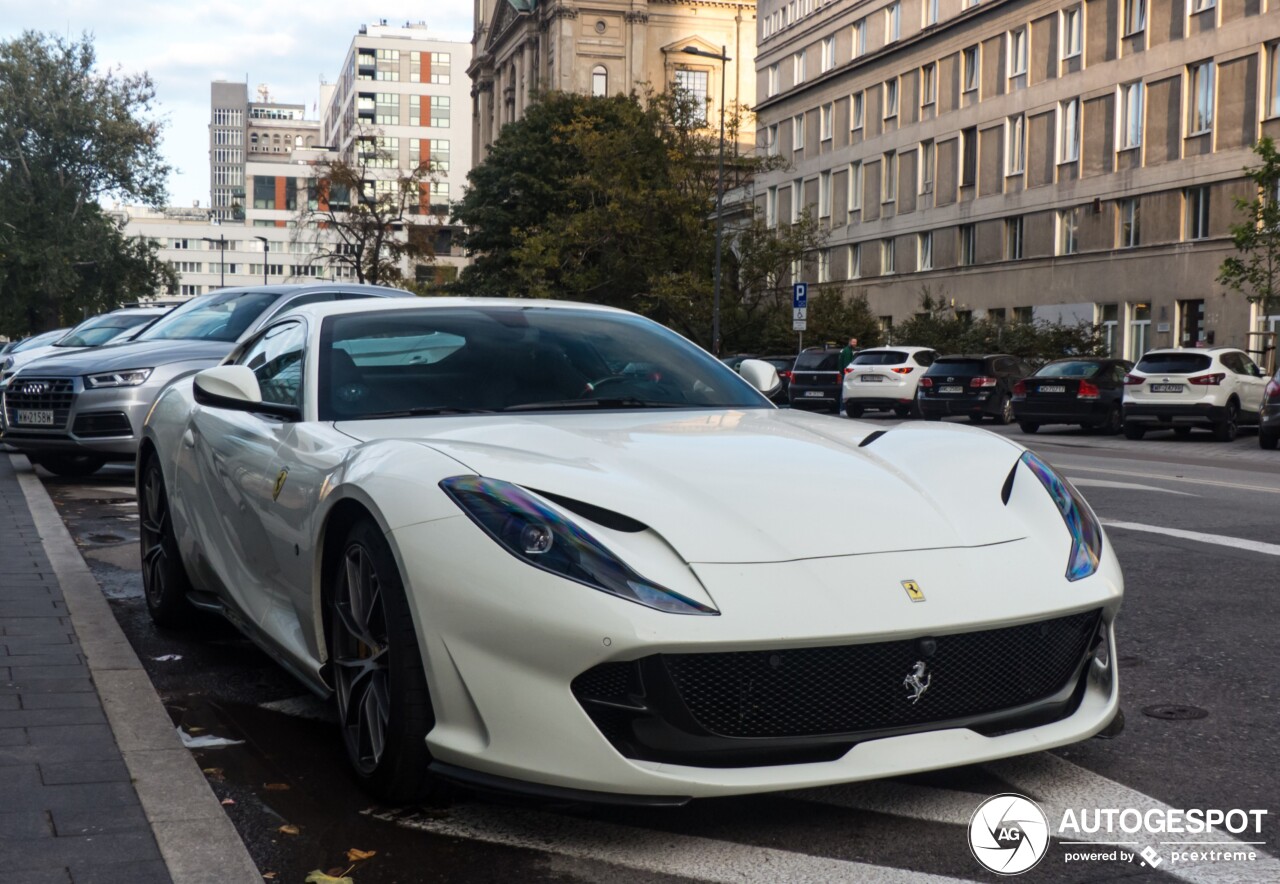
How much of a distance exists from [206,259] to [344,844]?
161 metres

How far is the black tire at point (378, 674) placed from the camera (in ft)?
11.5

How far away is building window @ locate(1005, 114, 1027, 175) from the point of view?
46844 mm

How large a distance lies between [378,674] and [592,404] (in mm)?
1300

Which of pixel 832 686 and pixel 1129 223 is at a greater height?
pixel 1129 223

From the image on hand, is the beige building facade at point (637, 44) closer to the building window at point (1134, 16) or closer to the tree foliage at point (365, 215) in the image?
the tree foliage at point (365, 215)

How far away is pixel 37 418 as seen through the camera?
A: 12.5 meters

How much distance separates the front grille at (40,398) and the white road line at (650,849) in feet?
32.1

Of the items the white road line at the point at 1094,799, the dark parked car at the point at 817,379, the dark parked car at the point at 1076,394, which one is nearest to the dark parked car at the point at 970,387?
the dark parked car at the point at 1076,394

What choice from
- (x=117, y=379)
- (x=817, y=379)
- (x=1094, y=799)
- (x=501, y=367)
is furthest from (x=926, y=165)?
(x=1094, y=799)

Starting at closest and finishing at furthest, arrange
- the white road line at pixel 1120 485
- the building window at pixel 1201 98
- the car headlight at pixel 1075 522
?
the car headlight at pixel 1075 522, the white road line at pixel 1120 485, the building window at pixel 1201 98

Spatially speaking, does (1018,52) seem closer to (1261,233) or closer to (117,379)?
(1261,233)

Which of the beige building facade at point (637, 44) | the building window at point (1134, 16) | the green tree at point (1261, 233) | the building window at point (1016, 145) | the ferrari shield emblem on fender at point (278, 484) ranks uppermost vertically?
the beige building facade at point (637, 44)

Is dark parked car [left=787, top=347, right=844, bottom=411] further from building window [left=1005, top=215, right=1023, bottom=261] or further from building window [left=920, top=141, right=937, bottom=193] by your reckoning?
building window [left=920, top=141, right=937, bottom=193]

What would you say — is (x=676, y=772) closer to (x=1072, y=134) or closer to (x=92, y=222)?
(x=1072, y=134)
